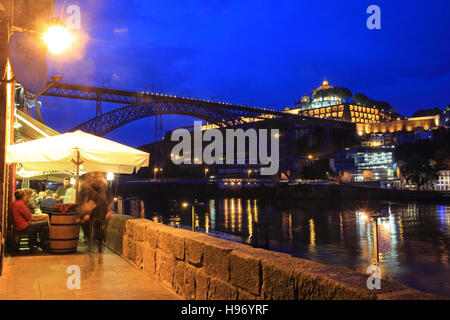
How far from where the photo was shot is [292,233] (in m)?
20.5

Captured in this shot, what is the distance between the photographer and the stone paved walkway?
3605 mm

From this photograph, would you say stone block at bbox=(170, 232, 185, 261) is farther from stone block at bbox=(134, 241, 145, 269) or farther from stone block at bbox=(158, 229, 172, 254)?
stone block at bbox=(134, 241, 145, 269)

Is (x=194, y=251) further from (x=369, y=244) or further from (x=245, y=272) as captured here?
(x=369, y=244)

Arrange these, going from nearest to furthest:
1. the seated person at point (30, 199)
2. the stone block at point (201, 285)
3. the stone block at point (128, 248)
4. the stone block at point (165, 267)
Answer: the stone block at point (201, 285) → the stone block at point (165, 267) → the stone block at point (128, 248) → the seated person at point (30, 199)

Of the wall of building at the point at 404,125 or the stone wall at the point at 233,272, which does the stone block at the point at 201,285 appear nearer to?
the stone wall at the point at 233,272

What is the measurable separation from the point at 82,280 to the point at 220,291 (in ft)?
6.16

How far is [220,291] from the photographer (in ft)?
9.96

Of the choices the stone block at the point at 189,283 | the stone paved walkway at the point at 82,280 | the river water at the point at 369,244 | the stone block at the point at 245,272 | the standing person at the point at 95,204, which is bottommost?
the river water at the point at 369,244

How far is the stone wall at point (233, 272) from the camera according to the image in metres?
2.03

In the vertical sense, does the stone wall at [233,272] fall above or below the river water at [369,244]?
above

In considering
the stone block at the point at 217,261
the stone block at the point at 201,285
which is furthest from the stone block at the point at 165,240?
the stone block at the point at 217,261

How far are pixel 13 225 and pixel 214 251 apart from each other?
12.3 ft
